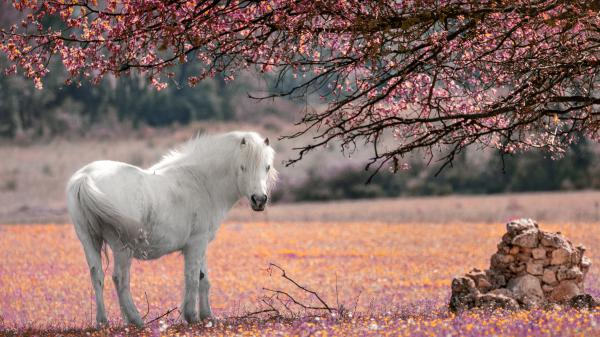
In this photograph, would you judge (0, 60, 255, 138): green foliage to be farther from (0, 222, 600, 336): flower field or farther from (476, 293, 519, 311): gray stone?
(476, 293, 519, 311): gray stone

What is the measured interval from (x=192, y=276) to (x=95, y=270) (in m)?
1.74

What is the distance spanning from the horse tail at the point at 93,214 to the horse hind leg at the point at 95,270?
1cm

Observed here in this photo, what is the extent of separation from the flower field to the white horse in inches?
27.3

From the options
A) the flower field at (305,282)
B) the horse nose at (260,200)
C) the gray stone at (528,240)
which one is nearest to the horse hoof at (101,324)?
the flower field at (305,282)

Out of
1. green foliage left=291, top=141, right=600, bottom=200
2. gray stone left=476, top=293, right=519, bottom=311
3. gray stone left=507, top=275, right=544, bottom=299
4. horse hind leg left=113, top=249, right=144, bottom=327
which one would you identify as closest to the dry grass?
green foliage left=291, top=141, right=600, bottom=200

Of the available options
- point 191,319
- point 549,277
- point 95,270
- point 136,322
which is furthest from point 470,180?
point 95,270

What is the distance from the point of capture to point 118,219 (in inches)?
456

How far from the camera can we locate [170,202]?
42.1ft

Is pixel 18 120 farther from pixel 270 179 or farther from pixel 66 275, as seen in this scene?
pixel 270 179

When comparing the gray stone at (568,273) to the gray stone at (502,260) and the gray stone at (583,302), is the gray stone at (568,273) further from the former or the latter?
the gray stone at (502,260)

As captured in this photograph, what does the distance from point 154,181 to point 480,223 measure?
90.6 feet

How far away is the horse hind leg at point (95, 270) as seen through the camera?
1166 cm

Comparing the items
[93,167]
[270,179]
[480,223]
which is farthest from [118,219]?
[480,223]

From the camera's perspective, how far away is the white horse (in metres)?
11.7
